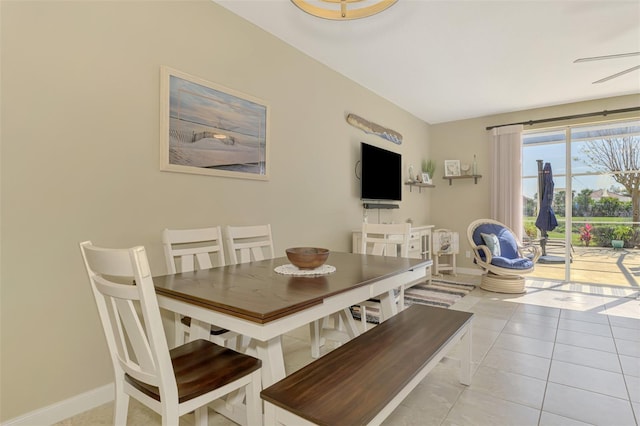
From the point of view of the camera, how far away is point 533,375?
224 cm

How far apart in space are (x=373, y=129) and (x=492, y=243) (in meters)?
2.29

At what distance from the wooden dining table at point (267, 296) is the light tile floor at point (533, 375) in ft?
2.35

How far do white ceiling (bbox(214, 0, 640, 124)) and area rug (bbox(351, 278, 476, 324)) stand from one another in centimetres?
268

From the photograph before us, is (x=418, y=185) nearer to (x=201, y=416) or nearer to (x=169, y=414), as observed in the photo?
(x=201, y=416)

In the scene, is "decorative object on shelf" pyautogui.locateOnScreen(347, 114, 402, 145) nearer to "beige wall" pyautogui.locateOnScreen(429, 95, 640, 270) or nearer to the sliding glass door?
"beige wall" pyautogui.locateOnScreen(429, 95, 640, 270)

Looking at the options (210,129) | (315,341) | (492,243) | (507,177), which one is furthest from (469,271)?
(210,129)

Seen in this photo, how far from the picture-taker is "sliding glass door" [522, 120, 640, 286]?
462cm

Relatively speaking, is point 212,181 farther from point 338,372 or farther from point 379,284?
point 338,372

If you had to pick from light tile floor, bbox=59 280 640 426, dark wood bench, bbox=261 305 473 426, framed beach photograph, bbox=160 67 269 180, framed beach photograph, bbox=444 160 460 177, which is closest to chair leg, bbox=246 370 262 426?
dark wood bench, bbox=261 305 473 426

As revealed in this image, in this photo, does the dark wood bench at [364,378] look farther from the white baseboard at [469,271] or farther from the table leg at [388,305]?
the white baseboard at [469,271]

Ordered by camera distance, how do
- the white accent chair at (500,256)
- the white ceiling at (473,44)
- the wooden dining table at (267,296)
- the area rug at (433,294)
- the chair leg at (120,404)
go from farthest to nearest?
the white accent chair at (500,256) → the area rug at (433,294) → the white ceiling at (473,44) → the chair leg at (120,404) → the wooden dining table at (267,296)

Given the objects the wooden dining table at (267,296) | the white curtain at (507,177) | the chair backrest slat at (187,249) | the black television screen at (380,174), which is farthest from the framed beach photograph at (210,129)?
the white curtain at (507,177)

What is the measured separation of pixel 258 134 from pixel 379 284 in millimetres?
1726

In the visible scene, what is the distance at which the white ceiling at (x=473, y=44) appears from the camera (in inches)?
103
